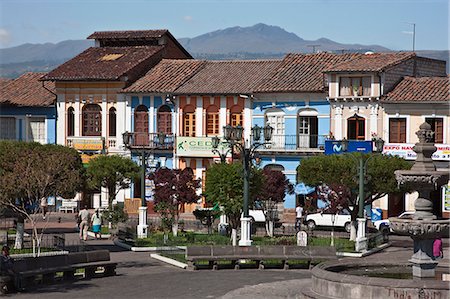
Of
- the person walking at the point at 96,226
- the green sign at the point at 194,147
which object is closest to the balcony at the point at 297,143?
the green sign at the point at 194,147

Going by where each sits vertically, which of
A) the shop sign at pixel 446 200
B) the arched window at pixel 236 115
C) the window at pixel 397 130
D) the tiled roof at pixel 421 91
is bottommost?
the shop sign at pixel 446 200

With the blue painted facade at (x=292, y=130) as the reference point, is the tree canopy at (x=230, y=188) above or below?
below

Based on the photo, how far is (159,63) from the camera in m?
64.4

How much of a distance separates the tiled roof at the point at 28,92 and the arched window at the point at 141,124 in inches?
223

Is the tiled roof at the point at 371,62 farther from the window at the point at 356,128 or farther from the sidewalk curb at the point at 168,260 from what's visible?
the sidewalk curb at the point at 168,260

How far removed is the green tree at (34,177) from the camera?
3531 cm

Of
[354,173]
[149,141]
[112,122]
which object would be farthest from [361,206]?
[112,122]

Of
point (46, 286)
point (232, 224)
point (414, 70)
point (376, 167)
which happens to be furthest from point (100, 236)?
point (414, 70)

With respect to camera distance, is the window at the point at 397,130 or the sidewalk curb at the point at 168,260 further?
the window at the point at 397,130

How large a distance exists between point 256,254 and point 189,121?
27.5m

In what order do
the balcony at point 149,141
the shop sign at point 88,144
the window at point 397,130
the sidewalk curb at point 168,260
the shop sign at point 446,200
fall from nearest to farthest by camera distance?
the sidewalk curb at point 168,260 < the shop sign at point 446,200 < the window at point 397,130 < the balcony at point 149,141 < the shop sign at point 88,144

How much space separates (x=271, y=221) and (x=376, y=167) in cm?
499

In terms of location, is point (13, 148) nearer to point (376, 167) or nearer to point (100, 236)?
point (100, 236)

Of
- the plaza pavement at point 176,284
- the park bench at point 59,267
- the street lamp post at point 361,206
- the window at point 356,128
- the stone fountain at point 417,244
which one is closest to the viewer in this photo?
the stone fountain at point 417,244
